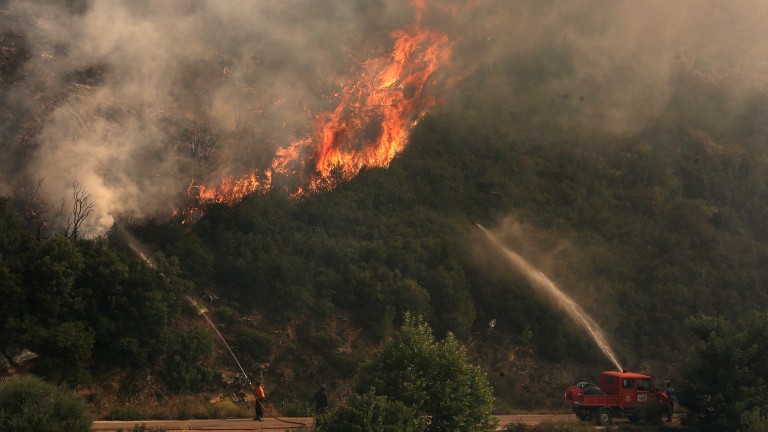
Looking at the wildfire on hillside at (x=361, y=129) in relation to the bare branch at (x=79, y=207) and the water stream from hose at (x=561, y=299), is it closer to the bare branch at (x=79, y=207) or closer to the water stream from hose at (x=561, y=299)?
the bare branch at (x=79, y=207)

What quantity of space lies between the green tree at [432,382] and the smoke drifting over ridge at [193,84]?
60.7 ft

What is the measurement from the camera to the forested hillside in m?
30.1

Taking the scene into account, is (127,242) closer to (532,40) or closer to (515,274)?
(515,274)

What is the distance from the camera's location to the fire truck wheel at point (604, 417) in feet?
102

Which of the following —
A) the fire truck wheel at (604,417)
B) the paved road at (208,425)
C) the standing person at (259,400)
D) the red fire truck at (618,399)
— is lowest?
the paved road at (208,425)

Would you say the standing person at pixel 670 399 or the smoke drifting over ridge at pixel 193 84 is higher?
the smoke drifting over ridge at pixel 193 84

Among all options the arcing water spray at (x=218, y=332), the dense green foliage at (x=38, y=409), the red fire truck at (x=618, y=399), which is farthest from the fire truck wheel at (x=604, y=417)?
the dense green foliage at (x=38, y=409)

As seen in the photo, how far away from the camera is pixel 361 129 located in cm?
4806

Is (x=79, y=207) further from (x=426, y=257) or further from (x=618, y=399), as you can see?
(x=618, y=399)

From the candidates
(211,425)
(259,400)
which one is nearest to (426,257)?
(259,400)

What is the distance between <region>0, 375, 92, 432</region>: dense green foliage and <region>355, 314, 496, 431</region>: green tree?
315 inches

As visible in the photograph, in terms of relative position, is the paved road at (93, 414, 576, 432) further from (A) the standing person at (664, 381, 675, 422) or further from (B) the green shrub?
(A) the standing person at (664, 381, 675, 422)

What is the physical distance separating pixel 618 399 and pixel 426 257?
14.8m

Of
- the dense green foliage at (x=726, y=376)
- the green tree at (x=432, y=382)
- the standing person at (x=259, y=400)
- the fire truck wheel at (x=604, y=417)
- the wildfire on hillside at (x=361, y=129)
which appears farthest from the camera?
the wildfire on hillside at (x=361, y=129)
